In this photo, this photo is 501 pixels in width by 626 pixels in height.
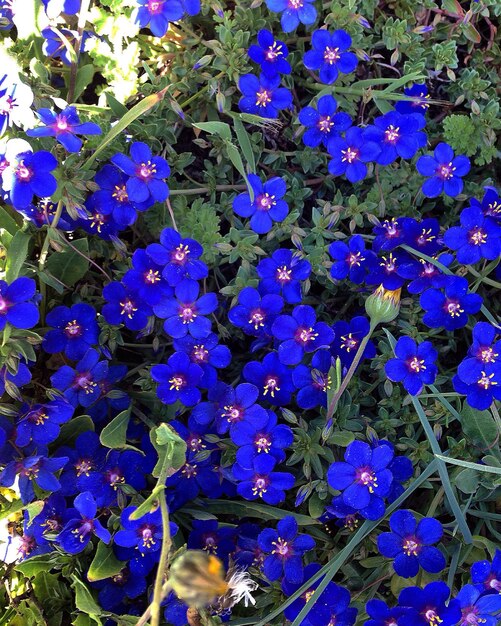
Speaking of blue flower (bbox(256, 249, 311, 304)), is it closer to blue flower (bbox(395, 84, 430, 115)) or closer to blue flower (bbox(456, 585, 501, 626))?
blue flower (bbox(395, 84, 430, 115))

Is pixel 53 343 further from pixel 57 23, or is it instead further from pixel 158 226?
pixel 57 23

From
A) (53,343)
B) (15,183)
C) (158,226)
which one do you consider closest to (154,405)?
(53,343)

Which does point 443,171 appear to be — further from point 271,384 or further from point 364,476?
point 364,476

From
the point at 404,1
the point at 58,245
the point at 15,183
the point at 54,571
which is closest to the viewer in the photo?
the point at 15,183

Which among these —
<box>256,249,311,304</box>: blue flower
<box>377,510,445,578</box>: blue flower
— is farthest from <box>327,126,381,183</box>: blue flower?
<box>377,510,445,578</box>: blue flower

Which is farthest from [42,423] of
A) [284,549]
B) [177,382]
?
[284,549]

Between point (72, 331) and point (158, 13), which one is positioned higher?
point (158, 13)

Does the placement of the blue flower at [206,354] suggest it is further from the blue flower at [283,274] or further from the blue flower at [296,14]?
the blue flower at [296,14]
